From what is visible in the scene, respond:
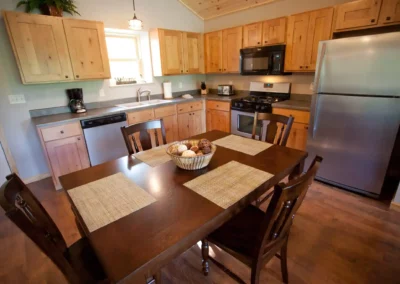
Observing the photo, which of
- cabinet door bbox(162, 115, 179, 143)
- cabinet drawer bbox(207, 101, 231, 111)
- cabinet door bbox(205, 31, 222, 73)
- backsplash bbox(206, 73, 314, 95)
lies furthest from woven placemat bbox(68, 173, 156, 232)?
cabinet door bbox(205, 31, 222, 73)

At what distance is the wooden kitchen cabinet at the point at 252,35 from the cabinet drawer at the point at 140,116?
1.90m

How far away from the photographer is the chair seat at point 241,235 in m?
1.14

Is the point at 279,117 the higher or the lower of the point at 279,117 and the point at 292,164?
the higher

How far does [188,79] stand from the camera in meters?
4.31

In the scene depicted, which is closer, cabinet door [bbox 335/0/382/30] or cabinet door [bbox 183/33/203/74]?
cabinet door [bbox 335/0/382/30]

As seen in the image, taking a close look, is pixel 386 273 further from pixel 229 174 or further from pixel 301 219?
pixel 229 174

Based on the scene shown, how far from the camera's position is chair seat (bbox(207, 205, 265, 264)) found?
114 cm

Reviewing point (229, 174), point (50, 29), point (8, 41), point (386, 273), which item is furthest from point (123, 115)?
point (386, 273)

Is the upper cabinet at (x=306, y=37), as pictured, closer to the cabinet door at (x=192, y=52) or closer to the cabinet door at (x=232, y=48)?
the cabinet door at (x=232, y=48)

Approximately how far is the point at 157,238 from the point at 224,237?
0.55m

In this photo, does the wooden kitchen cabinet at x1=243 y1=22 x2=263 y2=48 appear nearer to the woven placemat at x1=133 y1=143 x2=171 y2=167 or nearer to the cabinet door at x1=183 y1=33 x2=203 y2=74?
the cabinet door at x1=183 y1=33 x2=203 y2=74

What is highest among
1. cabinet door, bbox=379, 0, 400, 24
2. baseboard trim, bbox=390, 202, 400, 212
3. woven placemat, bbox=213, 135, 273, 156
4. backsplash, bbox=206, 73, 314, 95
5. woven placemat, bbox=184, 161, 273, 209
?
cabinet door, bbox=379, 0, 400, 24

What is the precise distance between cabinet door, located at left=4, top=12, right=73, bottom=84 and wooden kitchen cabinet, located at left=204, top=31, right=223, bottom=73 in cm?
237

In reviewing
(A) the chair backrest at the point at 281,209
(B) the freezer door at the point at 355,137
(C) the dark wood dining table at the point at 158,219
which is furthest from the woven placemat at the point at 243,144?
(B) the freezer door at the point at 355,137
